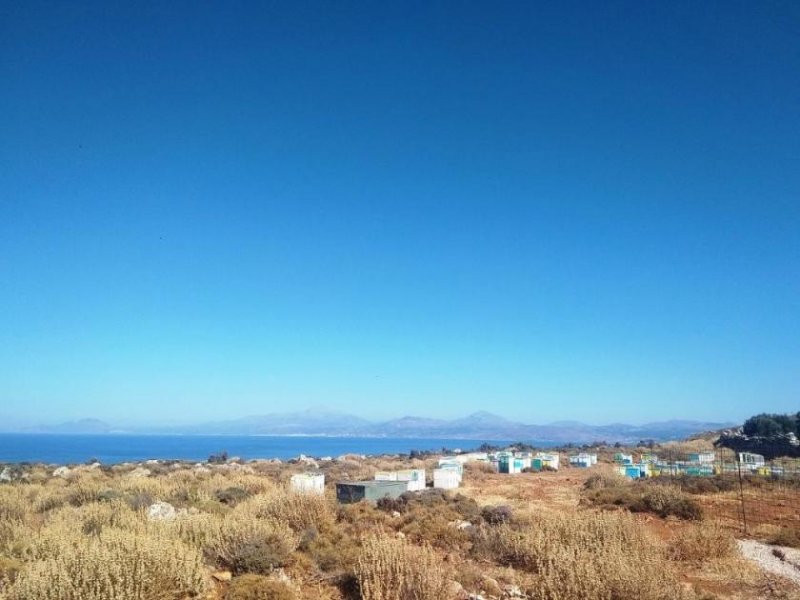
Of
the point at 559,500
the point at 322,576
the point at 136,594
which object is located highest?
the point at 136,594

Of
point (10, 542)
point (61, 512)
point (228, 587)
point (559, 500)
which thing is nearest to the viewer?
point (228, 587)

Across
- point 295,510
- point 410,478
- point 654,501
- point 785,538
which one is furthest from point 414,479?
point 785,538

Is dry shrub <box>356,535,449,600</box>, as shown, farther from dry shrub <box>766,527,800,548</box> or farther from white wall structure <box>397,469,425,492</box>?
white wall structure <box>397,469,425,492</box>

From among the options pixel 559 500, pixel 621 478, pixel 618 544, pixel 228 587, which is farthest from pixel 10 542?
pixel 621 478

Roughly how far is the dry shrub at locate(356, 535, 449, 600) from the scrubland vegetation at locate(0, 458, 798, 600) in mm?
22

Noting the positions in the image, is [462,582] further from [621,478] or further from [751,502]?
[621,478]

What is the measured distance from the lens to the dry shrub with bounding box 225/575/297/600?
7.78m

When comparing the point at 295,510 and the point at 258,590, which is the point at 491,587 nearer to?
the point at 258,590

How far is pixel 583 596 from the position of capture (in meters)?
7.47

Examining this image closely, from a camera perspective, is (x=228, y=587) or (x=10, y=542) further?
(x=10, y=542)

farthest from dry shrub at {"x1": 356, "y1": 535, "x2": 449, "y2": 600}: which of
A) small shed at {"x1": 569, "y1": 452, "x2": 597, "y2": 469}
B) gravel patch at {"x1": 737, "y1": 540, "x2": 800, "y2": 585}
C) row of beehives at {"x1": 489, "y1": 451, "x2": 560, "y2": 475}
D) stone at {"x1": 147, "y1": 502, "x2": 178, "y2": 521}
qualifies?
small shed at {"x1": 569, "y1": 452, "x2": 597, "y2": 469}

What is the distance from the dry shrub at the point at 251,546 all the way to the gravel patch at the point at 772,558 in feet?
29.9

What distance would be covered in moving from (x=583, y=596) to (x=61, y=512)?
12.7 metres

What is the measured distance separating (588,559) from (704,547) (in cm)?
499
